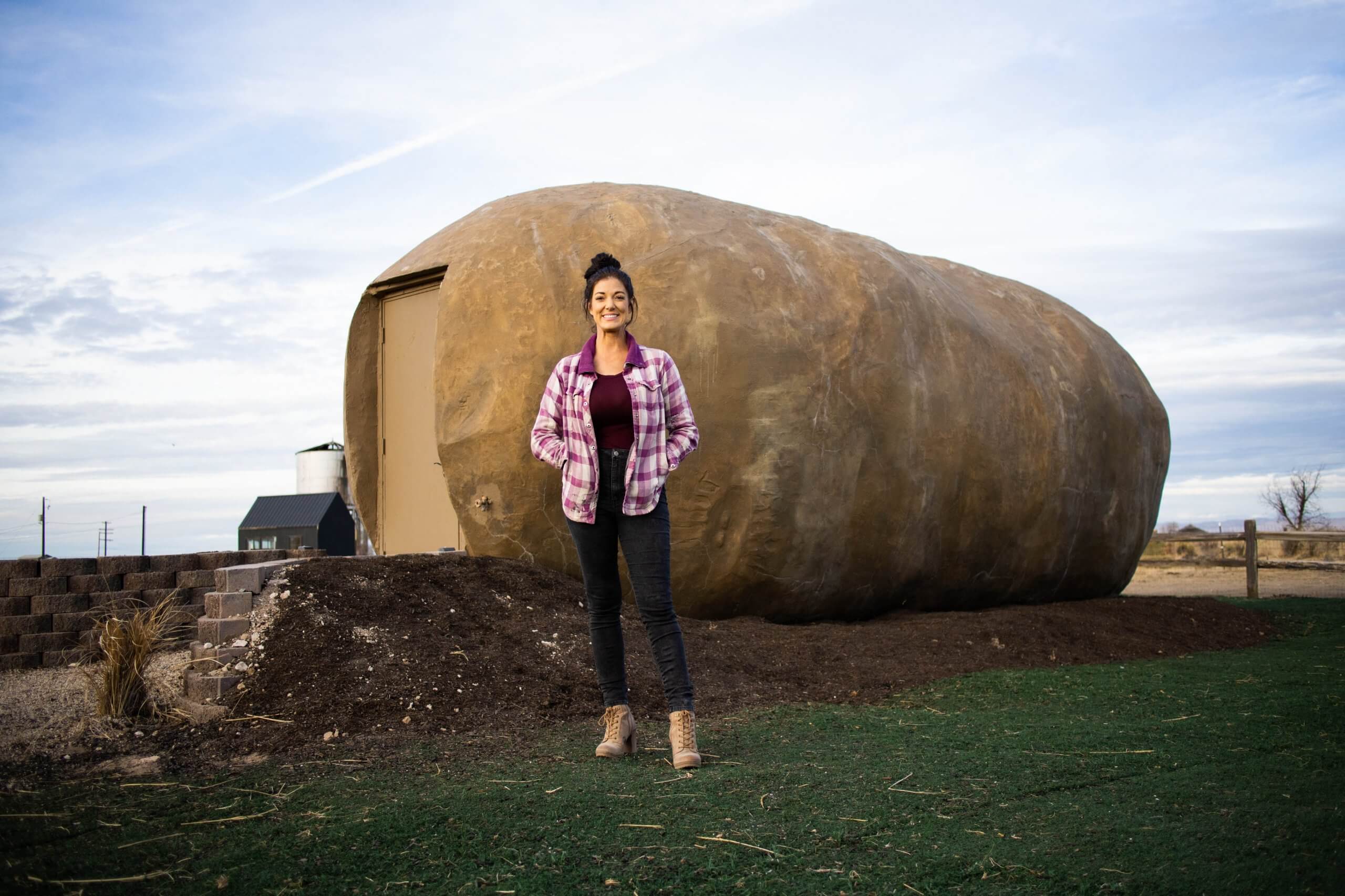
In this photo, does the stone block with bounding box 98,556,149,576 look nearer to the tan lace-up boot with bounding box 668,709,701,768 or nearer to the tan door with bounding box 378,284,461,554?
the tan door with bounding box 378,284,461,554

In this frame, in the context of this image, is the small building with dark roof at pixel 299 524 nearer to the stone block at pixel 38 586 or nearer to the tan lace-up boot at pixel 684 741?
the stone block at pixel 38 586

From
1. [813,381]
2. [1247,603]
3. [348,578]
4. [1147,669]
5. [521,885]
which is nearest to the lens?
[521,885]

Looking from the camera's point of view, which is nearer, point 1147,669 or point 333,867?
point 333,867

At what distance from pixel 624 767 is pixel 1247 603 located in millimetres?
8998

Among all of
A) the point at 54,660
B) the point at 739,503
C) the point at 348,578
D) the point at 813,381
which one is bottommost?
the point at 54,660

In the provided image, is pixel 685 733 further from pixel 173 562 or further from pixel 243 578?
pixel 173 562

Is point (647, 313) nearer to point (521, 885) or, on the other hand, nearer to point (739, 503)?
point (739, 503)

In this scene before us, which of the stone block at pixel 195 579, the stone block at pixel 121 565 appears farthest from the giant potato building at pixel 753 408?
the stone block at pixel 121 565

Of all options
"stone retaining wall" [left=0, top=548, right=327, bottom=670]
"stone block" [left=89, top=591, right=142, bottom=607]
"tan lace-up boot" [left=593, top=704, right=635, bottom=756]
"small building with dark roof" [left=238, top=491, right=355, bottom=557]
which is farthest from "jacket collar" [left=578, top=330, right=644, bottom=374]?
"small building with dark roof" [left=238, top=491, right=355, bottom=557]

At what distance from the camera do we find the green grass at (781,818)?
2344 mm

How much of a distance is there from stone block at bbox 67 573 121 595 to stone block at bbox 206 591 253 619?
260 cm

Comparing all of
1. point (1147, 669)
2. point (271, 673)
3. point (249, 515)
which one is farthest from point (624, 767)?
point (249, 515)

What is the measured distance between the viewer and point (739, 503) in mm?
6074

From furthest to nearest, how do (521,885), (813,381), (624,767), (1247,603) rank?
(1247,603)
(813,381)
(624,767)
(521,885)
